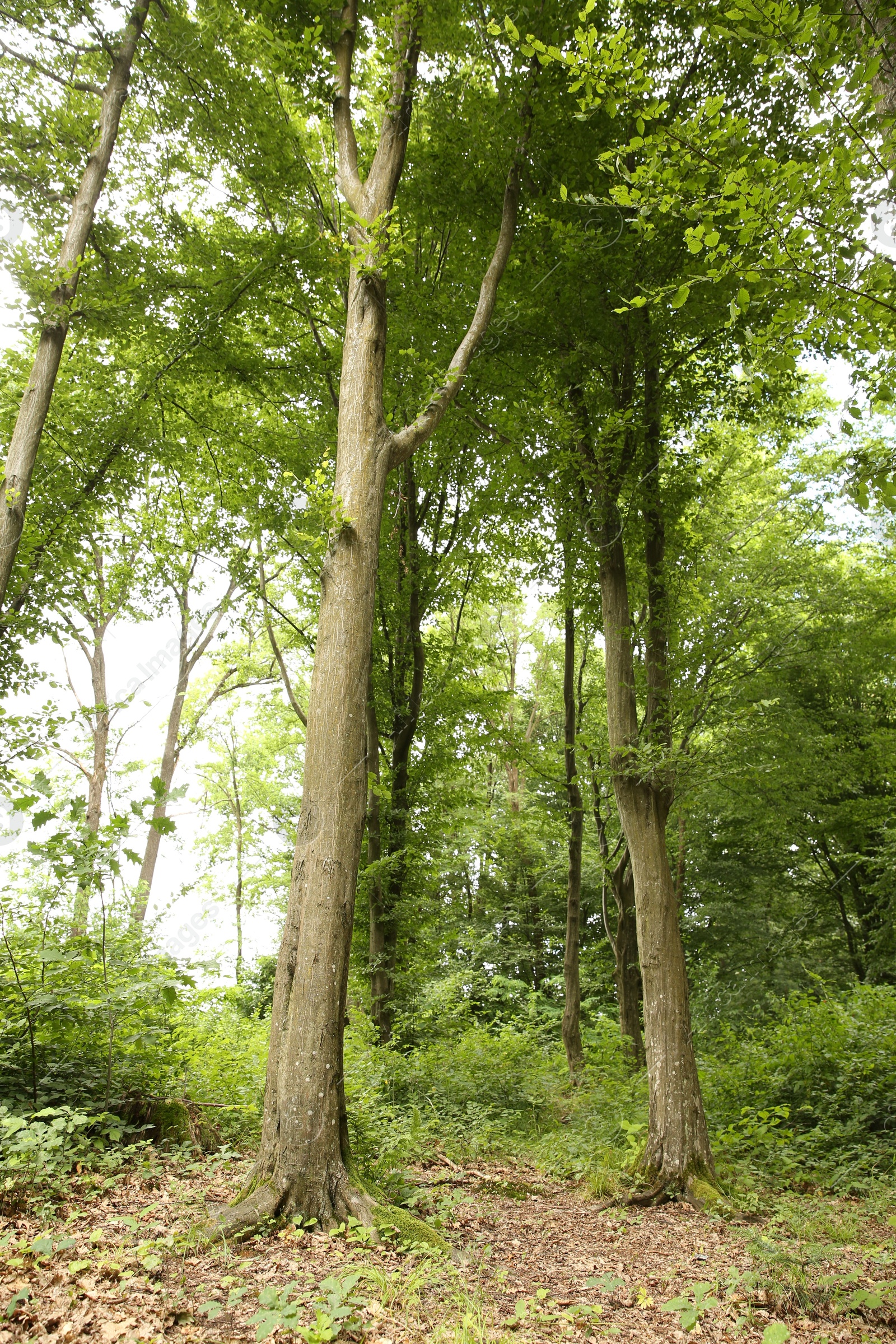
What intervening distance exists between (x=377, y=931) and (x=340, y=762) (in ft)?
20.2

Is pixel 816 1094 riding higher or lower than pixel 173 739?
lower

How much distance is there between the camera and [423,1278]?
3.04 meters

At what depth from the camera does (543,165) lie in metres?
7.04

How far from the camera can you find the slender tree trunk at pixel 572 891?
34.9 feet

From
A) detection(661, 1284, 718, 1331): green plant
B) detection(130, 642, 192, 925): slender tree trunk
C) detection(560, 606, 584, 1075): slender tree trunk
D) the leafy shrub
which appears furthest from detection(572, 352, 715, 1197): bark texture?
detection(130, 642, 192, 925): slender tree trunk

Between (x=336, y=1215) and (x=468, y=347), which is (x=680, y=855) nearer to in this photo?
(x=468, y=347)

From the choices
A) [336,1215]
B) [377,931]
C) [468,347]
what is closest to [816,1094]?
[377,931]

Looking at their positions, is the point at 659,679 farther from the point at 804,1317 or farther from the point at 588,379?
the point at 804,1317

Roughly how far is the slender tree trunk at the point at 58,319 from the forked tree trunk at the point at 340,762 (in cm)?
238

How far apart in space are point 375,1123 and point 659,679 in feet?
15.3

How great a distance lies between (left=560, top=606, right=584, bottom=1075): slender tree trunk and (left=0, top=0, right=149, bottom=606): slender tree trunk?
6.71 metres

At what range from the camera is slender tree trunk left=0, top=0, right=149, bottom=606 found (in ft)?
19.3

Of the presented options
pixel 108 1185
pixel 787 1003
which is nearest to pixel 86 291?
pixel 108 1185

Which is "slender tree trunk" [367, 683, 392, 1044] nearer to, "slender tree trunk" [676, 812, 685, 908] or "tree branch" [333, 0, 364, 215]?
"slender tree trunk" [676, 812, 685, 908]
